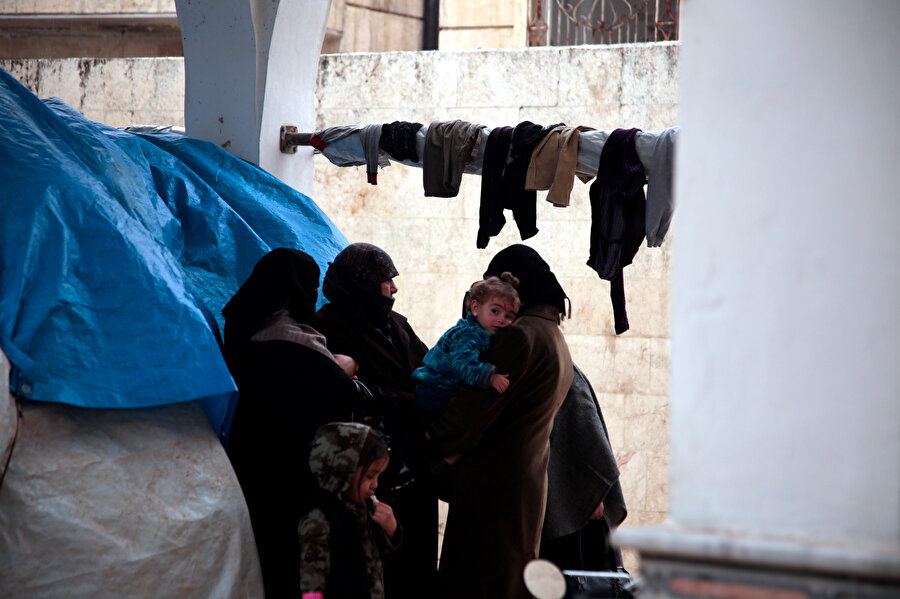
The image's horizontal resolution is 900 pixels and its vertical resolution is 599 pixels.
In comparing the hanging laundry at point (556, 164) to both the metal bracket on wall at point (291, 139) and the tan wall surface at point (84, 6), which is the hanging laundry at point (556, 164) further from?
the tan wall surface at point (84, 6)

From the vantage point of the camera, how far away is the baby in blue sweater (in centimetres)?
370

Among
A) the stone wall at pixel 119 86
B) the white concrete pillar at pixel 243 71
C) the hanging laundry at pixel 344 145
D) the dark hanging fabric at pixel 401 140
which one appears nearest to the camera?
the dark hanging fabric at pixel 401 140

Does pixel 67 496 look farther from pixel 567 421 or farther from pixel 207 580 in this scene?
pixel 567 421

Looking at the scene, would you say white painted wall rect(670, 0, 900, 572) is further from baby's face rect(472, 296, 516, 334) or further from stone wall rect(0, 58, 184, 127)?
stone wall rect(0, 58, 184, 127)

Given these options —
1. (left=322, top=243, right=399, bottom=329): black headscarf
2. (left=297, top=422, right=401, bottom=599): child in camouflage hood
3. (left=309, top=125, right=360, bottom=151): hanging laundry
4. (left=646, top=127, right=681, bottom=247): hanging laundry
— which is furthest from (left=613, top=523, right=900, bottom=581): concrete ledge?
(left=309, top=125, right=360, bottom=151): hanging laundry

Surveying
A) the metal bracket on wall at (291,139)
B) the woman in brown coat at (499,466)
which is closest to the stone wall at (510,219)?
the metal bracket on wall at (291,139)

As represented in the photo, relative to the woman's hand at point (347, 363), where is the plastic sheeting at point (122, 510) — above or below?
below

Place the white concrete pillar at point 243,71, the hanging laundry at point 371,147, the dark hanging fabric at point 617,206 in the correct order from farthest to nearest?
the white concrete pillar at point 243,71
the hanging laundry at point 371,147
the dark hanging fabric at point 617,206

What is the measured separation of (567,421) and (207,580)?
187 cm

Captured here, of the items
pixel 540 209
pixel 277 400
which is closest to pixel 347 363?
pixel 277 400

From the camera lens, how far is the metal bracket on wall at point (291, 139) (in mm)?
5379

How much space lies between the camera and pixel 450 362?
3670mm

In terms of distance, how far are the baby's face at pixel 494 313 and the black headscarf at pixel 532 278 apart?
0.30 feet

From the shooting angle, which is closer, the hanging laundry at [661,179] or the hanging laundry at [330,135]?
the hanging laundry at [661,179]
